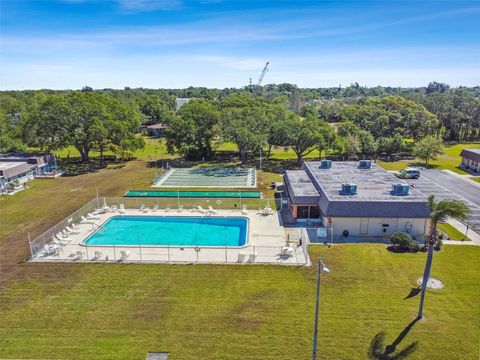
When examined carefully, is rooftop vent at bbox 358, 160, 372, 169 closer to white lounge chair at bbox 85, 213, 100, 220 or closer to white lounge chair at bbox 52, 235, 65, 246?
white lounge chair at bbox 85, 213, 100, 220

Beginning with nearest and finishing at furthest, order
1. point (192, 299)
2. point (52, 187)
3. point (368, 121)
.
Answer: point (192, 299) → point (52, 187) → point (368, 121)

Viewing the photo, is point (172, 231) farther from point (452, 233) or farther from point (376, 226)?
point (452, 233)

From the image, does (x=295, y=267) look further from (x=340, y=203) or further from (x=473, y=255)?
(x=473, y=255)

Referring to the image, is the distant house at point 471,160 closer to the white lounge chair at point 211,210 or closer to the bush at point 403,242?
the bush at point 403,242

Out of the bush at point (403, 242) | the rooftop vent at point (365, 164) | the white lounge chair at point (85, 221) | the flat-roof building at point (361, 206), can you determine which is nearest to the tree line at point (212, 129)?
the rooftop vent at point (365, 164)

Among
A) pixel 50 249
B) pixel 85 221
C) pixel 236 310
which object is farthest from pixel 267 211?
pixel 50 249

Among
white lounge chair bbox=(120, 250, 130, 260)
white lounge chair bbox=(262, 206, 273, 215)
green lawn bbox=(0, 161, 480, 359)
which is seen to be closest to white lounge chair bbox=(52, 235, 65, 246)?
green lawn bbox=(0, 161, 480, 359)

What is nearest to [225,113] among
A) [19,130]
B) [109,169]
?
[109,169]
